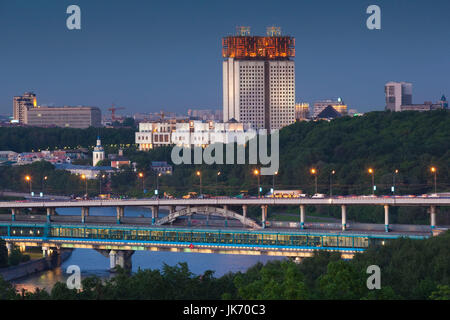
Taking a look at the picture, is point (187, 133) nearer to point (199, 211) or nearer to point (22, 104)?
point (199, 211)

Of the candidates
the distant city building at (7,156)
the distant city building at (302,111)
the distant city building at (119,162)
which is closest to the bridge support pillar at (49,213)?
the distant city building at (119,162)

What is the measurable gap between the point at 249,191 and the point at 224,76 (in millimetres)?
57304

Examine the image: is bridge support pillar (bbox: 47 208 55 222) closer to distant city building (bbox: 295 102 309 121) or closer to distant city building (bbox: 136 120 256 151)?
distant city building (bbox: 136 120 256 151)

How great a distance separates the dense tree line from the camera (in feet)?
87.6

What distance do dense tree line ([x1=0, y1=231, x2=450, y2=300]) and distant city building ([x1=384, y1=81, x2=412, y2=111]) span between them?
4108 inches

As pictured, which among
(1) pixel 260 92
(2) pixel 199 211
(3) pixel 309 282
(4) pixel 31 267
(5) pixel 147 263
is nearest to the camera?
(3) pixel 309 282

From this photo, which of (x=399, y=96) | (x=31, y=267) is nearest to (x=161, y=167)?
(x=31, y=267)

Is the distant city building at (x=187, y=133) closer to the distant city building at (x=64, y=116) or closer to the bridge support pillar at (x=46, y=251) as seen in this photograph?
the bridge support pillar at (x=46, y=251)

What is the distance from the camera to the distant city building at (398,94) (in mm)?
143125

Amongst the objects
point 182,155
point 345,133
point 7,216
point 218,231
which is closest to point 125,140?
point 182,155

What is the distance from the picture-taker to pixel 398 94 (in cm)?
14412

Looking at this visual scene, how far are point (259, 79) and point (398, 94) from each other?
2368 cm

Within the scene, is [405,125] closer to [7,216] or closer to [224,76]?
[7,216]
